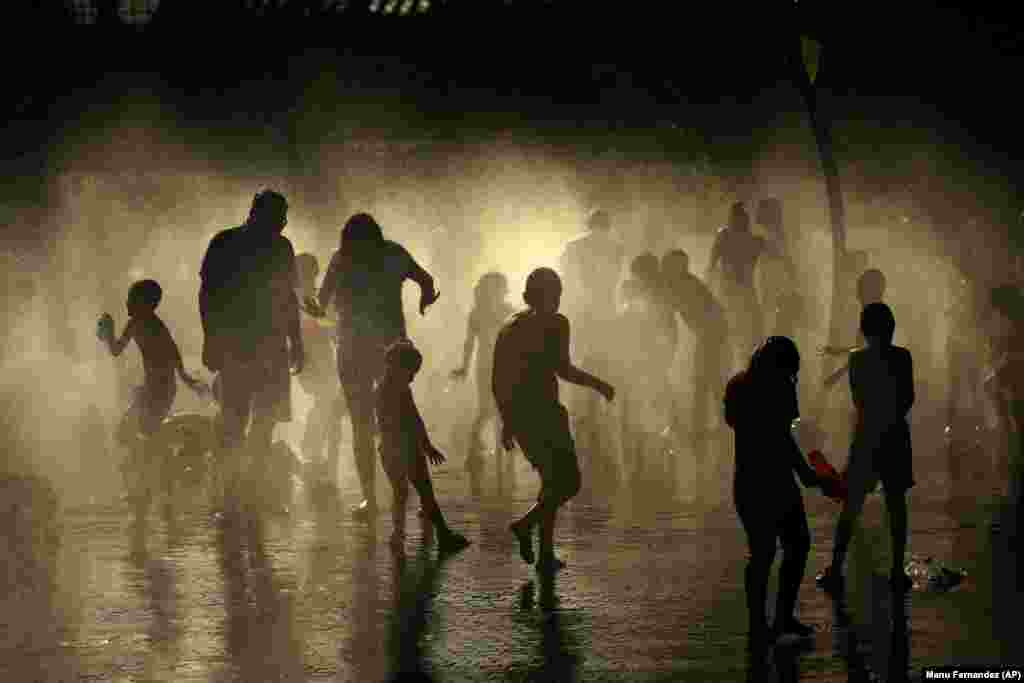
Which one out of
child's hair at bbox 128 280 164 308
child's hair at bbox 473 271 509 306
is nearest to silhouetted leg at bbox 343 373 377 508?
child's hair at bbox 128 280 164 308

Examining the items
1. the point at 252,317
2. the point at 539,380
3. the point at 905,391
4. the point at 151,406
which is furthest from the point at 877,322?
the point at 151,406

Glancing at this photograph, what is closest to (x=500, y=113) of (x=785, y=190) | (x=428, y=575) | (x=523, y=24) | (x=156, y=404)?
(x=523, y=24)

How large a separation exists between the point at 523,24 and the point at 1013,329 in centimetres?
1949

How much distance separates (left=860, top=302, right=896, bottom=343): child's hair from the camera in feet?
35.7

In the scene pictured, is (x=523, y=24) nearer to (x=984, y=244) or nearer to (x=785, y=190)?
(x=785, y=190)

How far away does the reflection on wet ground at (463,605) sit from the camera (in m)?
8.62

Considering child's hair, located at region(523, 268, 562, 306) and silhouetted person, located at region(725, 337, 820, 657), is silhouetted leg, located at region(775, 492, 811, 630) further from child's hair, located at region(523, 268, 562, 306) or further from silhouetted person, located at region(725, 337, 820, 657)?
child's hair, located at region(523, 268, 562, 306)

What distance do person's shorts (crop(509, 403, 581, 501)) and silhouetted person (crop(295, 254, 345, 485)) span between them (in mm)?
5626

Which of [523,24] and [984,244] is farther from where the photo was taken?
[523,24]

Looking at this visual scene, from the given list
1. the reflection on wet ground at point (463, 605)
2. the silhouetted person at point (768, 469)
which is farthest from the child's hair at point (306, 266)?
the silhouetted person at point (768, 469)

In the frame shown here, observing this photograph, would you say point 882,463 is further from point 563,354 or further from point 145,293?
point 145,293

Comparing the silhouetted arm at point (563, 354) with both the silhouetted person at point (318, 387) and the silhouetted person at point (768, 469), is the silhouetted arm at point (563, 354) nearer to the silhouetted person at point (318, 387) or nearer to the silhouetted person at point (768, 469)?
the silhouetted person at point (768, 469)

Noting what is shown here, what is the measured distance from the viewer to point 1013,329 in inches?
629

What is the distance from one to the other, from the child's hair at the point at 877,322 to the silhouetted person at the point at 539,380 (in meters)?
1.43
